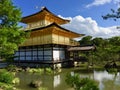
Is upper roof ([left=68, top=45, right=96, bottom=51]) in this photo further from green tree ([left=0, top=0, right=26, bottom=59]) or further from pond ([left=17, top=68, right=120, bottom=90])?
green tree ([left=0, top=0, right=26, bottom=59])

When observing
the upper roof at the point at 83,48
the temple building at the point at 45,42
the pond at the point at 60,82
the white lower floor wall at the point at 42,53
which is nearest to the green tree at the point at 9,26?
the pond at the point at 60,82

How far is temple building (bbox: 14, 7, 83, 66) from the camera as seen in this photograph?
30234 millimetres

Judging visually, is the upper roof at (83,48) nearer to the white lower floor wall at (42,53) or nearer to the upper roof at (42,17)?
the white lower floor wall at (42,53)

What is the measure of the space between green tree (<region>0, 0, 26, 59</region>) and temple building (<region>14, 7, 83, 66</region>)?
12547 millimetres

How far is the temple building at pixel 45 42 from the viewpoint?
30.2 meters

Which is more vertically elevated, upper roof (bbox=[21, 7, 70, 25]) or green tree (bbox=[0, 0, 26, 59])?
upper roof (bbox=[21, 7, 70, 25])

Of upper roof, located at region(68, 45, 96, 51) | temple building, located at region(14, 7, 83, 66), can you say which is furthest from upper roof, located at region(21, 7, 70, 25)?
upper roof, located at region(68, 45, 96, 51)

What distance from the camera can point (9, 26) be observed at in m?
16.4

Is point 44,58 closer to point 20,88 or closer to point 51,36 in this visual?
point 51,36

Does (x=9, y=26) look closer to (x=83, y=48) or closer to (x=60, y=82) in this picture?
(x=60, y=82)

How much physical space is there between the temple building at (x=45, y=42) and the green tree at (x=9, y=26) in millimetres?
12547

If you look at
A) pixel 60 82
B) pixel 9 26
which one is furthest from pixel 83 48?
pixel 9 26

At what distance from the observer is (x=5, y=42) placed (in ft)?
48.0

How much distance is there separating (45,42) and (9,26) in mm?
14362
